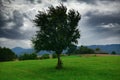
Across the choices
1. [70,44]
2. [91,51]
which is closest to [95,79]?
[70,44]

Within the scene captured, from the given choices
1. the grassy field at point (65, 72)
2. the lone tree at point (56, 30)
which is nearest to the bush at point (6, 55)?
the grassy field at point (65, 72)

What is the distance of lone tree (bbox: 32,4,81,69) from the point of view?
4997 centimetres

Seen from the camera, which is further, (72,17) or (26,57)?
(26,57)

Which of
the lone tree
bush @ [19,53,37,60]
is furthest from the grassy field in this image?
bush @ [19,53,37,60]

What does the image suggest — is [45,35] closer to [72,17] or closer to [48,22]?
[48,22]

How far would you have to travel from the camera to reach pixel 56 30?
50.5 metres

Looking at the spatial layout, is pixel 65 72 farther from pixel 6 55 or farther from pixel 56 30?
pixel 6 55

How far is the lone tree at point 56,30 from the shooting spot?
50.0m

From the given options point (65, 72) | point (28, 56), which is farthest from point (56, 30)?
point (28, 56)

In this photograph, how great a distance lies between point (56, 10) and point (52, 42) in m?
7.76

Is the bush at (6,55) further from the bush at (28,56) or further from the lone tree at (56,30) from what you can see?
the lone tree at (56,30)

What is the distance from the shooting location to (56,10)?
169ft

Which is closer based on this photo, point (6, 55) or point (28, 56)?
point (6, 55)

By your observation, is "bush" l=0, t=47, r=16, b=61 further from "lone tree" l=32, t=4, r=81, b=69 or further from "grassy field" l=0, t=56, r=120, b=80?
"lone tree" l=32, t=4, r=81, b=69
